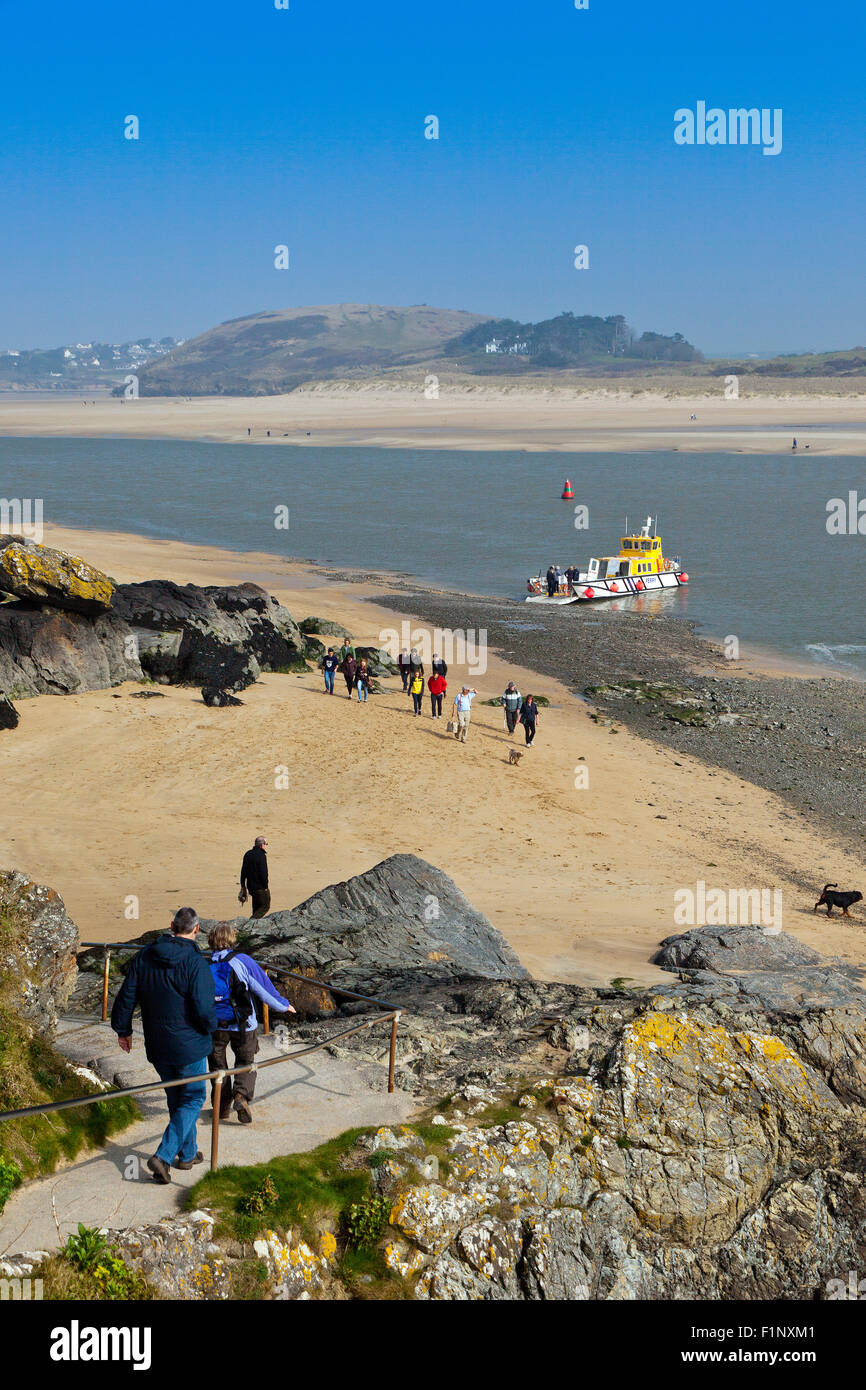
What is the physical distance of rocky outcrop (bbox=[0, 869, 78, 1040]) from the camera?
8.23 metres

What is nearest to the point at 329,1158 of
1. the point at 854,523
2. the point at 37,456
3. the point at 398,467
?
the point at 854,523

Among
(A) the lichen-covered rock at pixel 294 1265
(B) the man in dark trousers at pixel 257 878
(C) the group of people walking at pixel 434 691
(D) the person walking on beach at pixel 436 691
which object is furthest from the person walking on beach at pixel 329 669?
(A) the lichen-covered rock at pixel 294 1265

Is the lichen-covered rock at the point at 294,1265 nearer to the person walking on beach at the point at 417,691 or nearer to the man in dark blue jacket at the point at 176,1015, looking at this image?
the man in dark blue jacket at the point at 176,1015

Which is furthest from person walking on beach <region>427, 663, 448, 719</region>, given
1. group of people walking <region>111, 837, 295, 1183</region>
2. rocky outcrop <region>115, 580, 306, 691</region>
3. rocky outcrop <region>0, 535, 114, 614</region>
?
group of people walking <region>111, 837, 295, 1183</region>

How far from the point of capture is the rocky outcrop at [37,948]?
823cm

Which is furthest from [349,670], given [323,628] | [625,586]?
[625,586]

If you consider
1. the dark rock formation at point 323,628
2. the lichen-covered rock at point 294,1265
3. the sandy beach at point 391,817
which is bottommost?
the sandy beach at point 391,817

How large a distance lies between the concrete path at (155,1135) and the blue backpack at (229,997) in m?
0.68

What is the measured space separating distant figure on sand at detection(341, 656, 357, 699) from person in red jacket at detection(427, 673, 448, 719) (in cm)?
185

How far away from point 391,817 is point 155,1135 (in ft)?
39.0

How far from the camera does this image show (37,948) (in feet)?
28.2

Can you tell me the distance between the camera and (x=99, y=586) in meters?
23.8

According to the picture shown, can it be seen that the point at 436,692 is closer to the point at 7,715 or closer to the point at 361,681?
the point at 361,681
